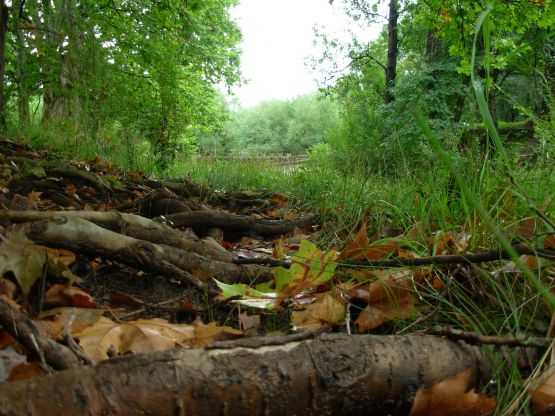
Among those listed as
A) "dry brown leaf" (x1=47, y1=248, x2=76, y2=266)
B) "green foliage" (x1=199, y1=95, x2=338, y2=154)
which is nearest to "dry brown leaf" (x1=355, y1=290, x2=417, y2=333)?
"dry brown leaf" (x1=47, y1=248, x2=76, y2=266)

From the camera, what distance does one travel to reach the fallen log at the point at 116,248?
156cm

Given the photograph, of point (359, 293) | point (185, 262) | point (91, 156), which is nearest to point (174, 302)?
point (185, 262)

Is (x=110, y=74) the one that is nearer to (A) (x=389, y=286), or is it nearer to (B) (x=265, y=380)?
(A) (x=389, y=286)

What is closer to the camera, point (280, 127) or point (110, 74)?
point (110, 74)

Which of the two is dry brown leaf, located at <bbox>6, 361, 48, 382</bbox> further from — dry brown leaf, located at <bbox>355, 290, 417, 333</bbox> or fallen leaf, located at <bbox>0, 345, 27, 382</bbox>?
dry brown leaf, located at <bbox>355, 290, 417, 333</bbox>

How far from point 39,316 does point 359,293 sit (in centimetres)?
95

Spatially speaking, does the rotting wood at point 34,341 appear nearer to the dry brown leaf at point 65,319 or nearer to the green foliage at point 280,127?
the dry brown leaf at point 65,319

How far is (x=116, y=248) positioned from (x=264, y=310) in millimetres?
626

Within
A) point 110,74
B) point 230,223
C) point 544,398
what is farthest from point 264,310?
point 110,74

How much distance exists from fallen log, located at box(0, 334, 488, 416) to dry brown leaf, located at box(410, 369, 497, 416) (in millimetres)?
30

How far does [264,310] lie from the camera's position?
4.83ft

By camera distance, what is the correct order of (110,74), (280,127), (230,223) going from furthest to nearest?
(280,127), (110,74), (230,223)

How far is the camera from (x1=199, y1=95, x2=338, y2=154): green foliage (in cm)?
3578

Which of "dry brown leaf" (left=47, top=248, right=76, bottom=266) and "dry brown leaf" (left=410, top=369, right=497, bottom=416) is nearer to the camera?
"dry brown leaf" (left=410, top=369, right=497, bottom=416)
